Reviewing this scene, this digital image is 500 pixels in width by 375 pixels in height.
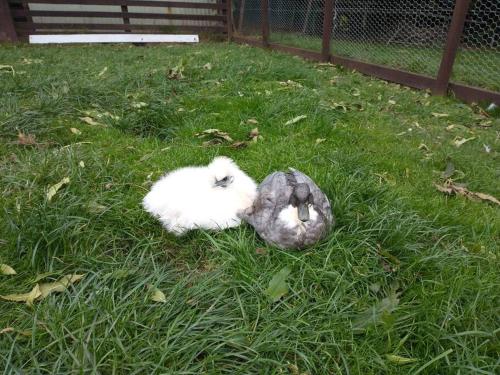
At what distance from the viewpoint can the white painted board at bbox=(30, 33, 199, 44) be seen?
8.19 metres

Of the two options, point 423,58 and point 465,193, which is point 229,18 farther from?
point 465,193

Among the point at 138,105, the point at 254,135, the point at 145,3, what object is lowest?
the point at 254,135

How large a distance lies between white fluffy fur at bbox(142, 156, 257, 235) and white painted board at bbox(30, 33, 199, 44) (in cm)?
788

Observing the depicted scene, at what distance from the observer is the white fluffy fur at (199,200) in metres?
1.89

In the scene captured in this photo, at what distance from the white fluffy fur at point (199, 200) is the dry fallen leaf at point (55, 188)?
458 mm

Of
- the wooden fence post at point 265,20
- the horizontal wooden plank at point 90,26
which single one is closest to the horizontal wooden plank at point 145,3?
the horizontal wooden plank at point 90,26

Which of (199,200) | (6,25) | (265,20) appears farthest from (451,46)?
(6,25)

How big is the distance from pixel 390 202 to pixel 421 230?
236 millimetres

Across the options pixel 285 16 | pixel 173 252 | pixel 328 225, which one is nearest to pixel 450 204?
pixel 328 225

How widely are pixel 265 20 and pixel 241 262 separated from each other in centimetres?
807

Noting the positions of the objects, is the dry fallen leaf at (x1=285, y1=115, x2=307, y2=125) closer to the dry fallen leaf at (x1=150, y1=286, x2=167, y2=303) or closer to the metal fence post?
the dry fallen leaf at (x1=150, y1=286, x2=167, y2=303)

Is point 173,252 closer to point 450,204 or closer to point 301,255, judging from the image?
point 301,255

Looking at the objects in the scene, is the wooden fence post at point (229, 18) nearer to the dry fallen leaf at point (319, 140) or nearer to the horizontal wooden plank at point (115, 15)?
the horizontal wooden plank at point (115, 15)

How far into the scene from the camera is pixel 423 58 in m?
5.37
